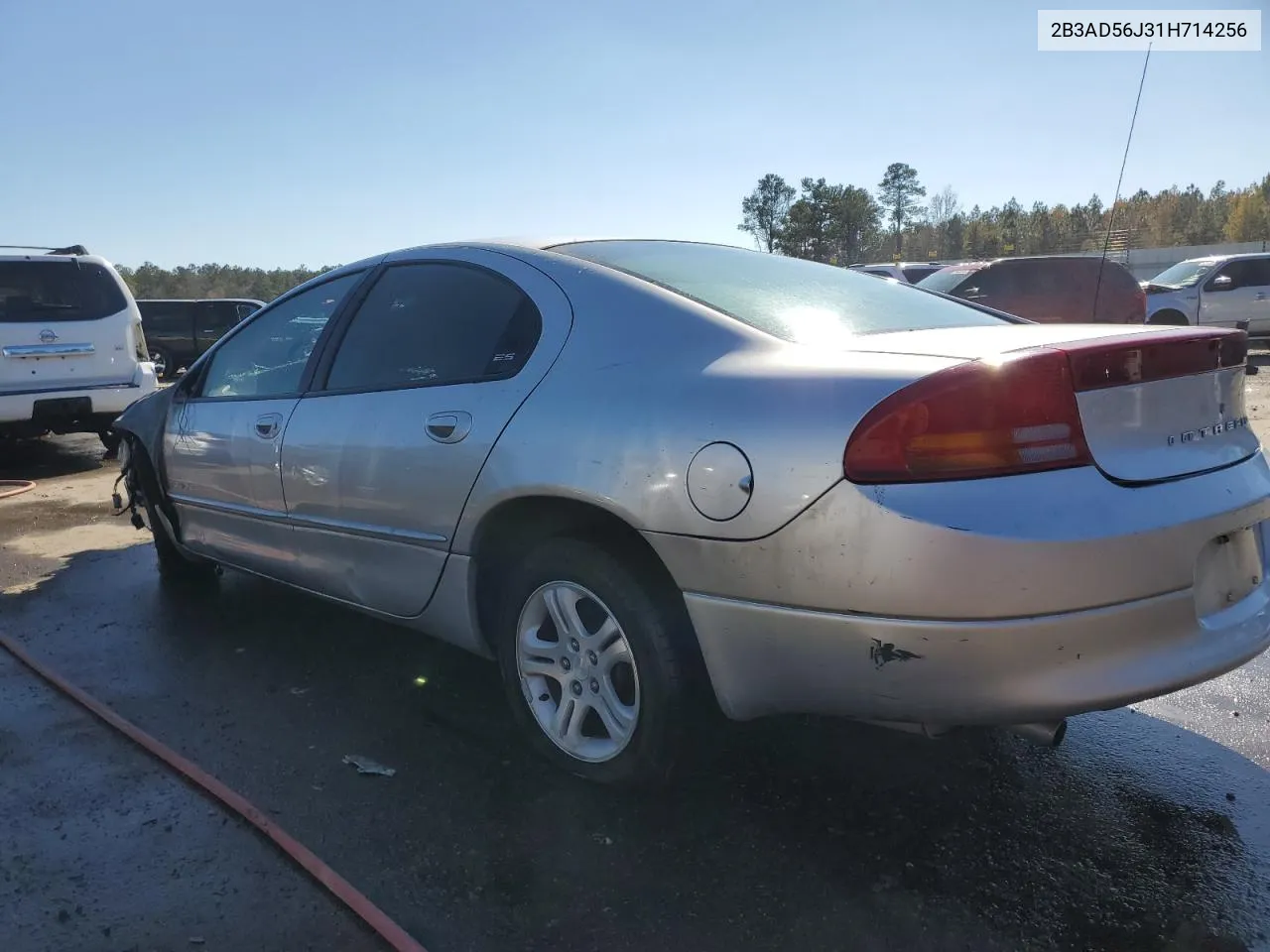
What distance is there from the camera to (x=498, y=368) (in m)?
2.88

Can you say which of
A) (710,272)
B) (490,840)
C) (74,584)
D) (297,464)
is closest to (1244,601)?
(710,272)

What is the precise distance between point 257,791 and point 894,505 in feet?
6.58

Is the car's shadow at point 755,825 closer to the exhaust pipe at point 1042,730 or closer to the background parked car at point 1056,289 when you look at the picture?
the exhaust pipe at point 1042,730

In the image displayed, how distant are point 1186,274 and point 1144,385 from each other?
53.5 feet

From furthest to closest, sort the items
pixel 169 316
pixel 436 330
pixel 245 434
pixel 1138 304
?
pixel 169 316 → pixel 1138 304 → pixel 245 434 → pixel 436 330

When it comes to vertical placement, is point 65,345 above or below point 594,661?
above

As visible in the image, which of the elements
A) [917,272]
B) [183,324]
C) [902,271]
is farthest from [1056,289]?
[183,324]

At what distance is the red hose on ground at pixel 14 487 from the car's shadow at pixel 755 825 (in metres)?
5.21

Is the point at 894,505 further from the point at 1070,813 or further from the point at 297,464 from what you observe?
the point at 297,464

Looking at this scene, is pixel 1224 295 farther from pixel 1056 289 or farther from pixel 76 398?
pixel 76 398

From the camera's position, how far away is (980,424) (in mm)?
2033

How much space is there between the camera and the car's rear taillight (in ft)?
6.64

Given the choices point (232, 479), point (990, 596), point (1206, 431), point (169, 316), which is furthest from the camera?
point (169, 316)

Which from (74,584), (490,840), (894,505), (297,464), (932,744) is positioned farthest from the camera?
(74,584)
